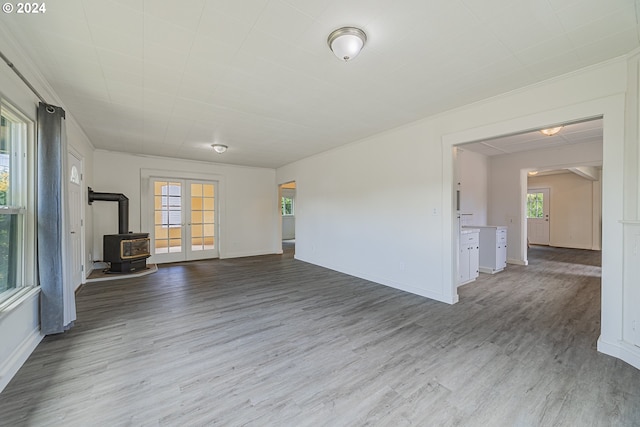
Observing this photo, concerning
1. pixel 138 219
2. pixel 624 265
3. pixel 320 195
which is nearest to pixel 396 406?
pixel 624 265

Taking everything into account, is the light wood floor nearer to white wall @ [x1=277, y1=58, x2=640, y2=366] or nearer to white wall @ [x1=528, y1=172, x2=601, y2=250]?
white wall @ [x1=277, y1=58, x2=640, y2=366]

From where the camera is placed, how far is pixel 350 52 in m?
2.01


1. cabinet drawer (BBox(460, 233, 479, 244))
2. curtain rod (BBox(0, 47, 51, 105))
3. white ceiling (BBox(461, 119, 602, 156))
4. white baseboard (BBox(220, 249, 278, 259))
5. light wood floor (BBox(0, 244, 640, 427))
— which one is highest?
white ceiling (BBox(461, 119, 602, 156))

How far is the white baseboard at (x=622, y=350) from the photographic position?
6.91ft

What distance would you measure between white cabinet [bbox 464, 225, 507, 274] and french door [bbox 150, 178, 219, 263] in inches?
250

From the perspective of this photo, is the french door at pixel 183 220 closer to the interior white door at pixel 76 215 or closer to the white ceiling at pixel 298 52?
the interior white door at pixel 76 215

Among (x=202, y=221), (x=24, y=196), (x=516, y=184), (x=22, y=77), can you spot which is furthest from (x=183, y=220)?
(x=516, y=184)

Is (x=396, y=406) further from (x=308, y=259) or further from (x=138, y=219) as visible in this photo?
(x=138, y=219)

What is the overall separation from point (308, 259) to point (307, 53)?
4.95 metres

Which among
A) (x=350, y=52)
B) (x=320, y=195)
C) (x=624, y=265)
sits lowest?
(x=624, y=265)

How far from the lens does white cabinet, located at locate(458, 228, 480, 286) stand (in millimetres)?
4352

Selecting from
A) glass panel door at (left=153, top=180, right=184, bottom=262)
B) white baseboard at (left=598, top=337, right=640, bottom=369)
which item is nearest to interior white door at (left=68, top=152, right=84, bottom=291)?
glass panel door at (left=153, top=180, right=184, bottom=262)

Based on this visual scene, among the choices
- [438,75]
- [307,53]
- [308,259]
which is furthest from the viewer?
[308,259]

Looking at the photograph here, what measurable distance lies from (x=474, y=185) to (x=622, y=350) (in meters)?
4.63
